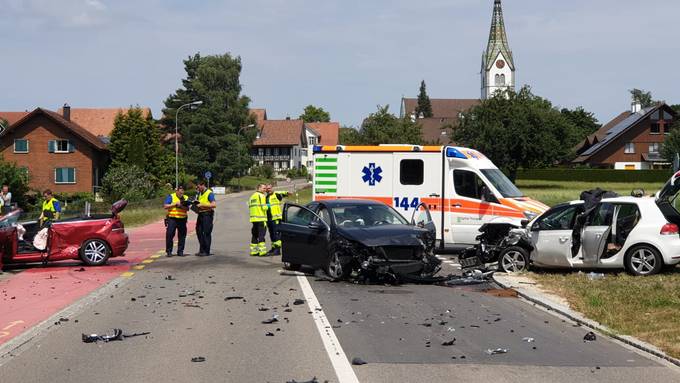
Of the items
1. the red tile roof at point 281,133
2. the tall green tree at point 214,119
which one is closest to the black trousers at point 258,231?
the tall green tree at point 214,119

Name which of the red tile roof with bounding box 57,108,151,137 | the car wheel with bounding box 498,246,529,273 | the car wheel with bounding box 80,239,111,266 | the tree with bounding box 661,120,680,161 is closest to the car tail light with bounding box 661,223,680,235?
the car wheel with bounding box 498,246,529,273

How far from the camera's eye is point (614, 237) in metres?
14.6

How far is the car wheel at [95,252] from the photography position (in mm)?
17203

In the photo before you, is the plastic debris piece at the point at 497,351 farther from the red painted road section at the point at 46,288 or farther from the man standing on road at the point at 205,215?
the man standing on road at the point at 205,215

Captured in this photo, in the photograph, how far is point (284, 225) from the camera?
635 inches

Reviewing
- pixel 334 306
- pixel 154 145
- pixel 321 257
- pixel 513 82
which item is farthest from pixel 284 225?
pixel 513 82

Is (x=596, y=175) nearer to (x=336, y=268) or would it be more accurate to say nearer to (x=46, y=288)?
(x=336, y=268)

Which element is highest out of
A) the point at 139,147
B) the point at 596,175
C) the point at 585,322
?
the point at 139,147

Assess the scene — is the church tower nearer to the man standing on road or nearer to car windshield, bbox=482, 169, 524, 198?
car windshield, bbox=482, 169, 524, 198

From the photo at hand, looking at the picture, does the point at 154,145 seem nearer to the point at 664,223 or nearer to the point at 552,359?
the point at 664,223

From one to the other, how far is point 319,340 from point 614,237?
7.63 metres

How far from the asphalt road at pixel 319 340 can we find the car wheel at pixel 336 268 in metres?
0.28

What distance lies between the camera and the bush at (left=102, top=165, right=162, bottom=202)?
5712 centimetres

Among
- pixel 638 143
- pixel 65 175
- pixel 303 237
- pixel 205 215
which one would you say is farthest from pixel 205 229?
pixel 638 143
